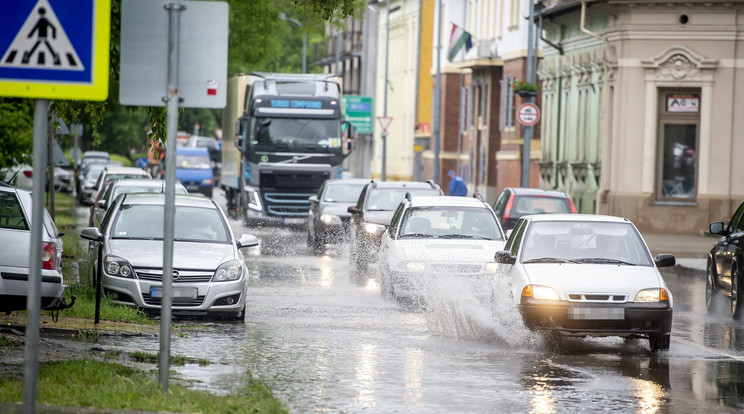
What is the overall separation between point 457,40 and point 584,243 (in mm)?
35051

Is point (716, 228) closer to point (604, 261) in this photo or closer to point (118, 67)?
point (604, 261)

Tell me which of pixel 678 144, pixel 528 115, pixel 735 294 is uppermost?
pixel 528 115

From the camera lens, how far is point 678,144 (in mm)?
36469

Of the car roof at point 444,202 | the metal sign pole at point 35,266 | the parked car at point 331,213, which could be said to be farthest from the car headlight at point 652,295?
the parked car at point 331,213

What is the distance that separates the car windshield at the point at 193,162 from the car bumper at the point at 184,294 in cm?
4257

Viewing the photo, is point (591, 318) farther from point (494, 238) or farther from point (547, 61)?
point (547, 61)

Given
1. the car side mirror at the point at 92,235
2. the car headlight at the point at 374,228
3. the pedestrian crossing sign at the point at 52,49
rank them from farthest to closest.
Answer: the car headlight at the point at 374,228
the car side mirror at the point at 92,235
the pedestrian crossing sign at the point at 52,49

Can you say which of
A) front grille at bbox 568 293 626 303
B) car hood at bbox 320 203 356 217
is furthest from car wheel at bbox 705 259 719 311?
car hood at bbox 320 203 356 217

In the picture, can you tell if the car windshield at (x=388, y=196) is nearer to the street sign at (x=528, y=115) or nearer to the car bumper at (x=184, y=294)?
the car bumper at (x=184, y=294)

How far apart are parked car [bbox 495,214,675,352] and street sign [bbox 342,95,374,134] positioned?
5728 centimetres

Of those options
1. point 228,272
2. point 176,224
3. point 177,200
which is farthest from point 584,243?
point 177,200

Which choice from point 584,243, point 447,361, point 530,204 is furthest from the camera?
point 530,204

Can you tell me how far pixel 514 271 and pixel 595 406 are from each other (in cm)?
408

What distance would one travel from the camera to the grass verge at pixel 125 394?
8.33 metres
